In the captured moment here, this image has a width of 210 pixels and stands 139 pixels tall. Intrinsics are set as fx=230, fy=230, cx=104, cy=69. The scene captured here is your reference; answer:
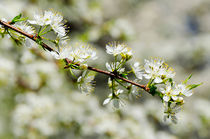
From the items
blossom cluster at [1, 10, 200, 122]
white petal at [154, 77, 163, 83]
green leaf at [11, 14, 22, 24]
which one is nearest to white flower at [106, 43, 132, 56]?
blossom cluster at [1, 10, 200, 122]

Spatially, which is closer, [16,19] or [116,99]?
[16,19]

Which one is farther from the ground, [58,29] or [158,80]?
[58,29]

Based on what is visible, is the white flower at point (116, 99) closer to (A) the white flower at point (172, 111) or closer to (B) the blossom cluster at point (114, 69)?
(B) the blossom cluster at point (114, 69)

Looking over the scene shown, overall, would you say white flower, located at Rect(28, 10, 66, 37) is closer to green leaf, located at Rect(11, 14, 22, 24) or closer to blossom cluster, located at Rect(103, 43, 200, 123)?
green leaf, located at Rect(11, 14, 22, 24)

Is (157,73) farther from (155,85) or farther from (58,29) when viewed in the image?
(58,29)

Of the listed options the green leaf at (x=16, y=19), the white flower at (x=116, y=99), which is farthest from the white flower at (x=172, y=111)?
the green leaf at (x=16, y=19)

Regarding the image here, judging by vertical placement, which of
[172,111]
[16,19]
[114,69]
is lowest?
[172,111]

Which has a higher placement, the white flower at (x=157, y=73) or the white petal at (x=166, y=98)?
the white flower at (x=157, y=73)

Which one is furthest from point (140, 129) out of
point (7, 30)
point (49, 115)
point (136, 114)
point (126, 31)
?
point (7, 30)

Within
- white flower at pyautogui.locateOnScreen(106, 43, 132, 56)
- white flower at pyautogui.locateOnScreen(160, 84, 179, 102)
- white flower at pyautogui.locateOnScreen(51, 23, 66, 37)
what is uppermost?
white flower at pyautogui.locateOnScreen(51, 23, 66, 37)

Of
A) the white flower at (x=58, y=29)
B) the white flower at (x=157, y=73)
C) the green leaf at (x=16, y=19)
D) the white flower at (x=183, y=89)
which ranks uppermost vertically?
the white flower at (x=58, y=29)

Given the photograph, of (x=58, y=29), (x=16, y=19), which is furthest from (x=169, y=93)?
(x=16, y=19)
